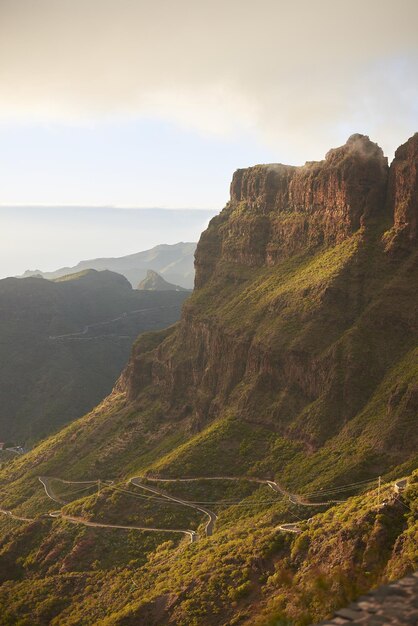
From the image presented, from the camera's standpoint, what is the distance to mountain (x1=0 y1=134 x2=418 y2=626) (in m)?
54.8

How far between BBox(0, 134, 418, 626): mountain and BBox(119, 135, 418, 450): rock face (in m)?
0.25

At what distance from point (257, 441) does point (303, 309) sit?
Result: 17.8m

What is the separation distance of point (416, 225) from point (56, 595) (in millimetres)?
55601

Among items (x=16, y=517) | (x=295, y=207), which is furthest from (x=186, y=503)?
(x=295, y=207)

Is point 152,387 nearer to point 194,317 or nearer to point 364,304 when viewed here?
point 194,317

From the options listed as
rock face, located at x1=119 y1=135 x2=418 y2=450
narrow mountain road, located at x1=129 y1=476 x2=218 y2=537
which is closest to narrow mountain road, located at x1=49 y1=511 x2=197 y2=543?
narrow mountain road, located at x1=129 y1=476 x2=218 y2=537

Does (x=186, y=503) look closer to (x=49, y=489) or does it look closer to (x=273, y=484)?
(x=273, y=484)

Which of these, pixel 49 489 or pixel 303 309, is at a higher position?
pixel 303 309

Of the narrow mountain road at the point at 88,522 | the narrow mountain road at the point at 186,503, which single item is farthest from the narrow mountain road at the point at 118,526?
the narrow mountain road at the point at 186,503

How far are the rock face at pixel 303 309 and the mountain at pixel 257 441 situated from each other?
0.82 ft

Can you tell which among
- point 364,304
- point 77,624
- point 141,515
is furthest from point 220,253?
point 77,624

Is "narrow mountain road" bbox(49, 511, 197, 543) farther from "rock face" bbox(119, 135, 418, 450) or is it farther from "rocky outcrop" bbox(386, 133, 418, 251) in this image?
"rocky outcrop" bbox(386, 133, 418, 251)

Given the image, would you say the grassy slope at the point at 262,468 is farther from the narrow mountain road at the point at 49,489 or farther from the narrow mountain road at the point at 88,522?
the narrow mountain road at the point at 49,489

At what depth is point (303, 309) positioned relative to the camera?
89.4 meters
